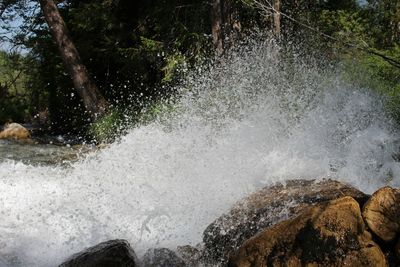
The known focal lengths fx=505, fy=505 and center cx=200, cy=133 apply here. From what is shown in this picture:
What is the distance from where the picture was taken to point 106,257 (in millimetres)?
4309

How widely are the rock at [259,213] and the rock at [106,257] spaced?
2.30 ft

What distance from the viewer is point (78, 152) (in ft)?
36.8

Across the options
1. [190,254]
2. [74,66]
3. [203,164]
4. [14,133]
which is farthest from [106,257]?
[14,133]

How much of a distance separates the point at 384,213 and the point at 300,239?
0.64 m

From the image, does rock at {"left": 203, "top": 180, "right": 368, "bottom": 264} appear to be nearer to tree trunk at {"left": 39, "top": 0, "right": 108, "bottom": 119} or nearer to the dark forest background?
the dark forest background

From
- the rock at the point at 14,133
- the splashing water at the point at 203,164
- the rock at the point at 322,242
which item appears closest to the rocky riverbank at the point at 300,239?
the rock at the point at 322,242

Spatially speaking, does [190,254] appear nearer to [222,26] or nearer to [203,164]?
[203,164]

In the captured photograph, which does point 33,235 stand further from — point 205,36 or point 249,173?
point 205,36

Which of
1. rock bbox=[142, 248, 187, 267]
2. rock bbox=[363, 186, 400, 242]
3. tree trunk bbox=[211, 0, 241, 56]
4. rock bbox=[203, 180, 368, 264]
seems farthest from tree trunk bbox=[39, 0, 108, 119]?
rock bbox=[363, 186, 400, 242]

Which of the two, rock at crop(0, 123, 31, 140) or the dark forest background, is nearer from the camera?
the dark forest background

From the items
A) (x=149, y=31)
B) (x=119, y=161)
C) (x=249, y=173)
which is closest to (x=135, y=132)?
(x=119, y=161)

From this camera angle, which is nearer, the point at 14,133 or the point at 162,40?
the point at 162,40

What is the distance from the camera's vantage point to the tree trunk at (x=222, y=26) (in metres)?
12.2

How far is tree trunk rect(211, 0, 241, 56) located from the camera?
12.2 meters
